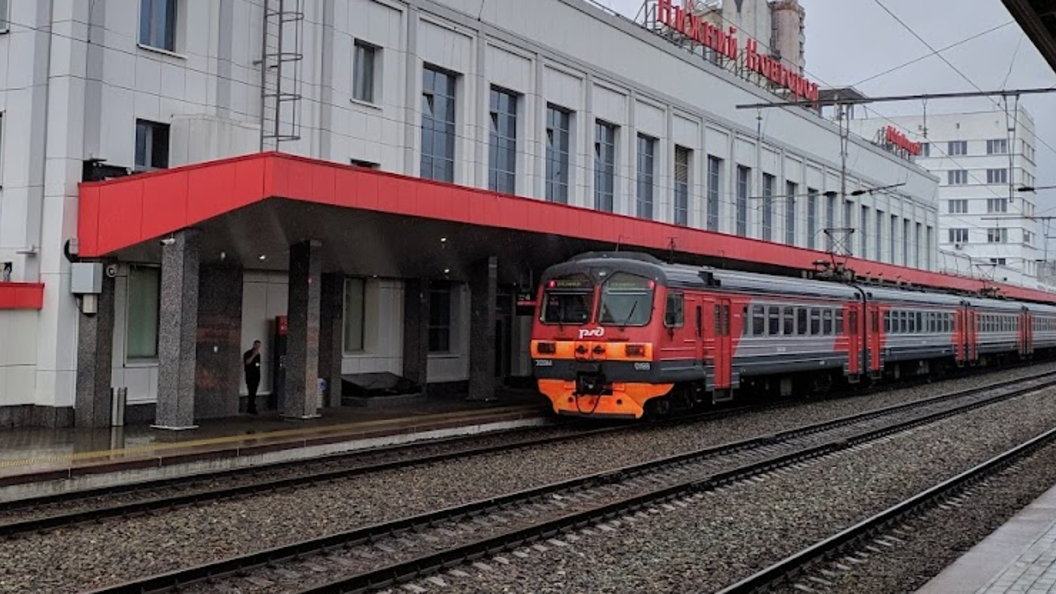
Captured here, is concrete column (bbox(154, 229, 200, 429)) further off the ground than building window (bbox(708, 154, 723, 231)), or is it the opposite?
building window (bbox(708, 154, 723, 231))

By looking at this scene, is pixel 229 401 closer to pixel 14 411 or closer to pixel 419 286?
pixel 14 411

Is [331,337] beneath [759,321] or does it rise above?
beneath

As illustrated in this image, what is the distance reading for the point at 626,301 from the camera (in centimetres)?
1923

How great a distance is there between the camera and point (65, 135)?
58.5 ft

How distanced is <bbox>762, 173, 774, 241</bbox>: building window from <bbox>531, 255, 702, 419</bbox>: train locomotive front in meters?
26.2

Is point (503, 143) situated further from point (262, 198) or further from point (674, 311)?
point (262, 198)

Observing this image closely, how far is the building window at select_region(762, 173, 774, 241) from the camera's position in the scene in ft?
147

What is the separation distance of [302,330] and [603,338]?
575 centimetres

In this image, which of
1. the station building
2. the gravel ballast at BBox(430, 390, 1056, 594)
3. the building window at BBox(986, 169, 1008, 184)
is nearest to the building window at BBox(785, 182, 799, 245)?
the station building

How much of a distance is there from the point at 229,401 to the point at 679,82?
2265 cm

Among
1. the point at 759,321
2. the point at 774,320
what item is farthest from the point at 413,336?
the point at 774,320

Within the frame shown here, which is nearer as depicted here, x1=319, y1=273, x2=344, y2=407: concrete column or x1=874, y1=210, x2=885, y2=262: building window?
x1=319, y1=273, x2=344, y2=407: concrete column

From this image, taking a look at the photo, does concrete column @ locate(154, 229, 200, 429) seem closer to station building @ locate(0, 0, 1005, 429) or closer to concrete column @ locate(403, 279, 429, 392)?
station building @ locate(0, 0, 1005, 429)

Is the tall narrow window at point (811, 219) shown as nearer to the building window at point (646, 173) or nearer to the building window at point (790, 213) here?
the building window at point (790, 213)
